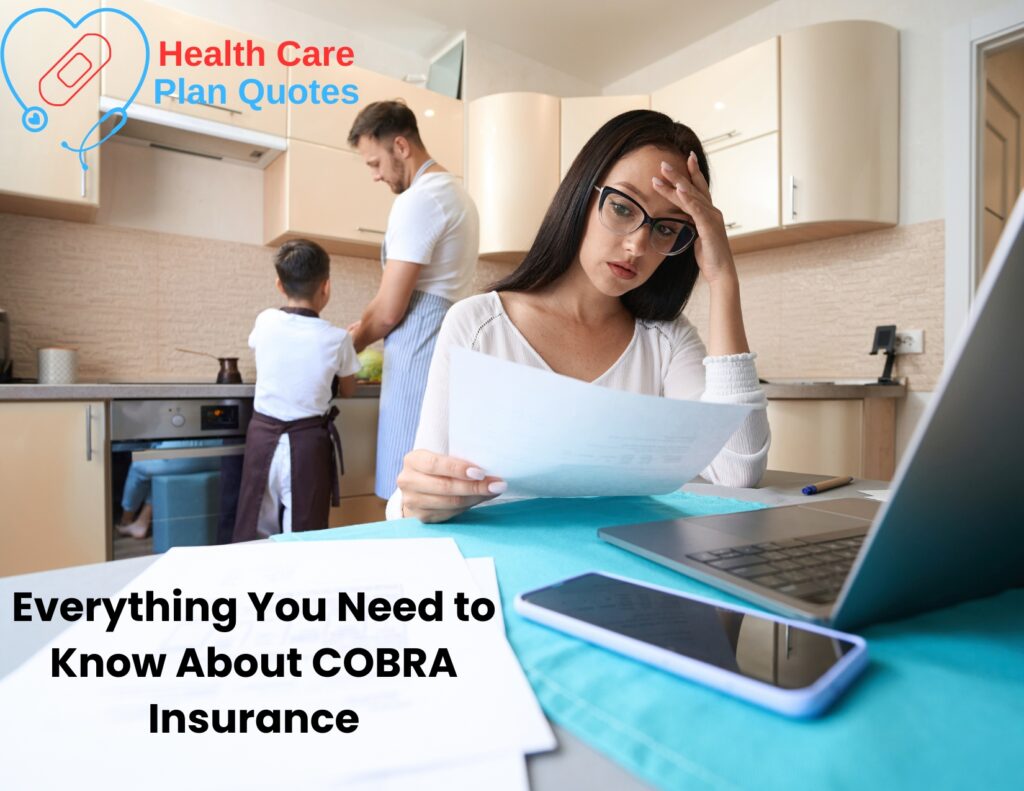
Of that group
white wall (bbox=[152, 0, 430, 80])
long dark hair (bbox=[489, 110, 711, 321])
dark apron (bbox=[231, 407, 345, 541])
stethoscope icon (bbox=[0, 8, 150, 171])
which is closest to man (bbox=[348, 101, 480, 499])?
dark apron (bbox=[231, 407, 345, 541])

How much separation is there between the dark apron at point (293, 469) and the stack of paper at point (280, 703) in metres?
1.51

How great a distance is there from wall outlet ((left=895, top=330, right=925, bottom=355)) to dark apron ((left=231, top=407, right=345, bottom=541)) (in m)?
2.09

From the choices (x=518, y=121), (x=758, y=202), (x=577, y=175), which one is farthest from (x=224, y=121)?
(x=758, y=202)

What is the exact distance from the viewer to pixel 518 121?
293cm

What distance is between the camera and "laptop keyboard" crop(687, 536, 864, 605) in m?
0.36

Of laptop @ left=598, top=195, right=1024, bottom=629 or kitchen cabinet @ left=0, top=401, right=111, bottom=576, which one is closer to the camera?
laptop @ left=598, top=195, right=1024, bottom=629

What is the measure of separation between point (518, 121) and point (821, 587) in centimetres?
291

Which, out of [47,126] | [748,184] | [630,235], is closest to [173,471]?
[47,126]

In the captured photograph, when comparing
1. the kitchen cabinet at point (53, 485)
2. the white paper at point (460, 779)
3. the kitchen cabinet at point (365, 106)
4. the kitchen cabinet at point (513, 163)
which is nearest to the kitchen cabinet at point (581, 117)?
the kitchen cabinet at point (513, 163)

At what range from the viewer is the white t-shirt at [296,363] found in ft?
6.04

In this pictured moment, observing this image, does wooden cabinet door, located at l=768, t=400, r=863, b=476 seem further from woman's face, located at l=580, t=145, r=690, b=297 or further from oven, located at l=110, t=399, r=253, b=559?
oven, located at l=110, t=399, r=253, b=559

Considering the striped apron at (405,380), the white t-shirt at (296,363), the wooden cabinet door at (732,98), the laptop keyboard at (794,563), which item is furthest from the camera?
the wooden cabinet door at (732,98)

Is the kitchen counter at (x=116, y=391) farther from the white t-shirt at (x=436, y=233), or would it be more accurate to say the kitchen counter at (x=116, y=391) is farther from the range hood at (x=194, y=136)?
the range hood at (x=194, y=136)

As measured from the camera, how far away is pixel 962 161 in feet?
7.22
